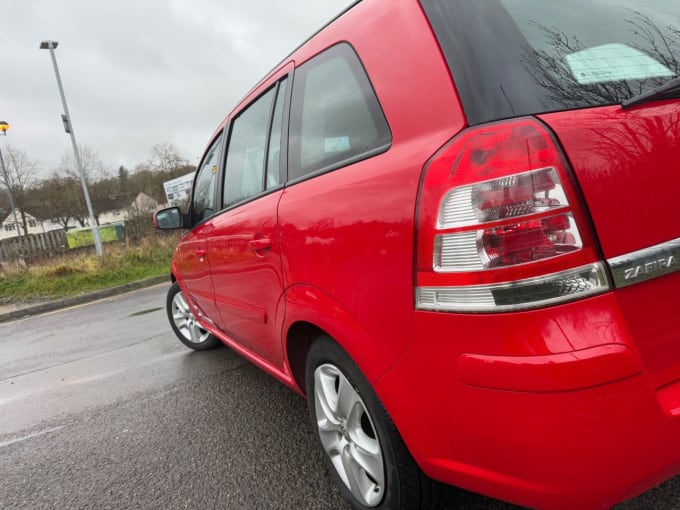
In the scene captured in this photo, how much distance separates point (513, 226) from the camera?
103 cm

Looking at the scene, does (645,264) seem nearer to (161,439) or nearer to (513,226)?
(513,226)

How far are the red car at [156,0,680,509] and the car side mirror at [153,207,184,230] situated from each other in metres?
2.17

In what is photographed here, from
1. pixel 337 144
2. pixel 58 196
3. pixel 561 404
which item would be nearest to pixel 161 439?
pixel 337 144

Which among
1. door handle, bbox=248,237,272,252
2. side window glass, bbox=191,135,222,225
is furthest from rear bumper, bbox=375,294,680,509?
side window glass, bbox=191,135,222,225

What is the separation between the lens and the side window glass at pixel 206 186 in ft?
9.90

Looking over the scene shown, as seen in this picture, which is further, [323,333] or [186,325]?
[186,325]

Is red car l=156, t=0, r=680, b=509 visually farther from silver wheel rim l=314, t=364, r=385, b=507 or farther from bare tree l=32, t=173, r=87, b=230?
bare tree l=32, t=173, r=87, b=230

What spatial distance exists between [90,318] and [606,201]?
8031mm

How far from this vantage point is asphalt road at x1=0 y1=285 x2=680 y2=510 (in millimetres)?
2027

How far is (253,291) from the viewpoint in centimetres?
221

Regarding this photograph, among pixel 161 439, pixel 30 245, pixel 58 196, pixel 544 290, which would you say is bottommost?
pixel 161 439

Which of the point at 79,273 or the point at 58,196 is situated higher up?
the point at 58,196

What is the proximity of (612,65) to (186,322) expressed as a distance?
3.95 m

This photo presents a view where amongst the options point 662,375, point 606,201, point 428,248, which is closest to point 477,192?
point 428,248
